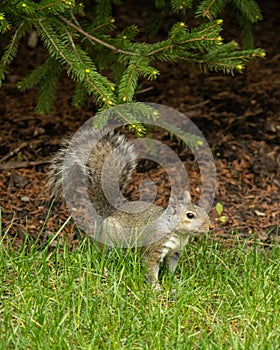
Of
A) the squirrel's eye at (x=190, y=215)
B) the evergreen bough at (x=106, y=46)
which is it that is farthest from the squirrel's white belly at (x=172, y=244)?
the evergreen bough at (x=106, y=46)

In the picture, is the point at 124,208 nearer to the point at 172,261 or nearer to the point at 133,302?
the point at 172,261

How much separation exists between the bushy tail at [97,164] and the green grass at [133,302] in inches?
16.6

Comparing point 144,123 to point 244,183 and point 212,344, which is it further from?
point 212,344

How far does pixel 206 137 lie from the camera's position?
5.21 m

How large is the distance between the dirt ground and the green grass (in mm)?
549

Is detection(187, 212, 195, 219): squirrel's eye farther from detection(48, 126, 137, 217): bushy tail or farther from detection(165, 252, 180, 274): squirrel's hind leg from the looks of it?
detection(48, 126, 137, 217): bushy tail

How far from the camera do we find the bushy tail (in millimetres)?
4027

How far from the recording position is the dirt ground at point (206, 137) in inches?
178

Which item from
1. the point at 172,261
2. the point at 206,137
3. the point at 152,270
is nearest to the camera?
the point at 152,270

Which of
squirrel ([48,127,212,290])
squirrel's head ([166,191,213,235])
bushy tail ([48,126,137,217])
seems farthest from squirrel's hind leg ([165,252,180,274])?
bushy tail ([48,126,137,217])

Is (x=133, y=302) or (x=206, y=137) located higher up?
(x=206, y=137)

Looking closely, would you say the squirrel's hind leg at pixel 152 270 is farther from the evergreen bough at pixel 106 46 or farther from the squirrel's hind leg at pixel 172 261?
the evergreen bough at pixel 106 46

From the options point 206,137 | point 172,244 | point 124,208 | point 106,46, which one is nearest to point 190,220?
point 172,244

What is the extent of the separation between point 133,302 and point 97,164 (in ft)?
3.35
